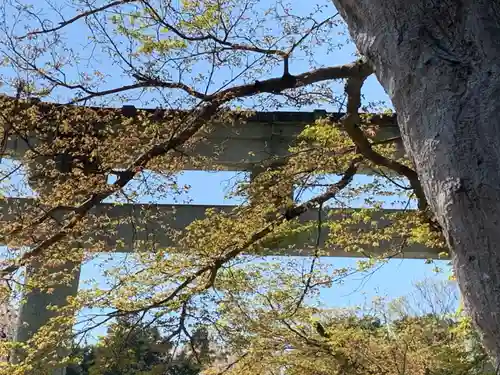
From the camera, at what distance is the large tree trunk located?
1.43 m

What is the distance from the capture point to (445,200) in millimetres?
1534

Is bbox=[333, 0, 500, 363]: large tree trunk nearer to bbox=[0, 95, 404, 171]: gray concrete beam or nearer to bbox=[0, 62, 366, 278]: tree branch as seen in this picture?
bbox=[0, 62, 366, 278]: tree branch

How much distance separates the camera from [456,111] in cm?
156

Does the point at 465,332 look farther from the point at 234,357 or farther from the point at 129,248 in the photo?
the point at 129,248

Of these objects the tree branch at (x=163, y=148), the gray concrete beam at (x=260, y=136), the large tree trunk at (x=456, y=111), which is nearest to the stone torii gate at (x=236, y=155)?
the gray concrete beam at (x=260, y=136)

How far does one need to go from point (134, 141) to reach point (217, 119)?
0.69 meters

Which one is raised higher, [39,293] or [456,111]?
[39,293]

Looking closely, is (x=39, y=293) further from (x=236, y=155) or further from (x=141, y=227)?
(x=236, y=155)

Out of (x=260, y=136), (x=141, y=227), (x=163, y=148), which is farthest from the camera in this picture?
(x=260, y=136)

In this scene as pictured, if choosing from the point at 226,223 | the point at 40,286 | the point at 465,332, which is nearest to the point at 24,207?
the point at 40,286

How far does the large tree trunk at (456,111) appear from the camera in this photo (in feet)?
4.70

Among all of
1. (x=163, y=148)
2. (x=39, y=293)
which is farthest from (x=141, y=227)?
(x=39, y=293)

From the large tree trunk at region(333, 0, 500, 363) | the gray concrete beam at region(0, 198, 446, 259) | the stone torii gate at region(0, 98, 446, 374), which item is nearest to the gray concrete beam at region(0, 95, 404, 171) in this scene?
the stone torii gate at region(0, 98, 446, 374)

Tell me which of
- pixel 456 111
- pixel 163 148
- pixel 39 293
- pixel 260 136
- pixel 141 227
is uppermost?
pixel 260 136
